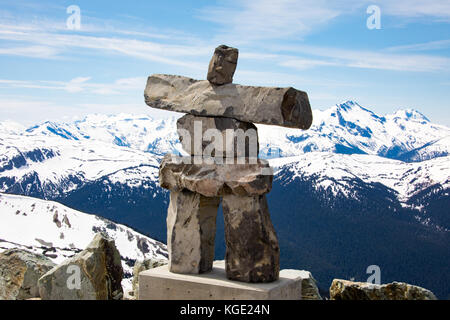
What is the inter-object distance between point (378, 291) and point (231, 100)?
28.9 ft

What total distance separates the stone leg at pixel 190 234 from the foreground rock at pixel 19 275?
23.5 feet

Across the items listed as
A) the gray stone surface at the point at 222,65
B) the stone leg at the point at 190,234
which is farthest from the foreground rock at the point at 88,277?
the gray stone surface at the point at 222,65

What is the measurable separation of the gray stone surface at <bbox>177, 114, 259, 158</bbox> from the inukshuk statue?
32 mm

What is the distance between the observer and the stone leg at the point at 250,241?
59.2ft

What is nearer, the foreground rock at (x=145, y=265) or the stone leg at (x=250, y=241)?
the stone leg at (x=250, y=241)

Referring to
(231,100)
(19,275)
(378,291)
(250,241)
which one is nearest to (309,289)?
(378,291)

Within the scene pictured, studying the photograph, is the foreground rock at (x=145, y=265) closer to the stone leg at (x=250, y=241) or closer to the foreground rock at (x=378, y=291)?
the stone leg at (x=250, y=241)

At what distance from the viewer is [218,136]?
18.8 m

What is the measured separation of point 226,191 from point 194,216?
1.82m

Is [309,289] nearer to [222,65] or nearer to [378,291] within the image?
[378,291]

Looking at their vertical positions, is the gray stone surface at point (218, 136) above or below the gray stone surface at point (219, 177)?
above
